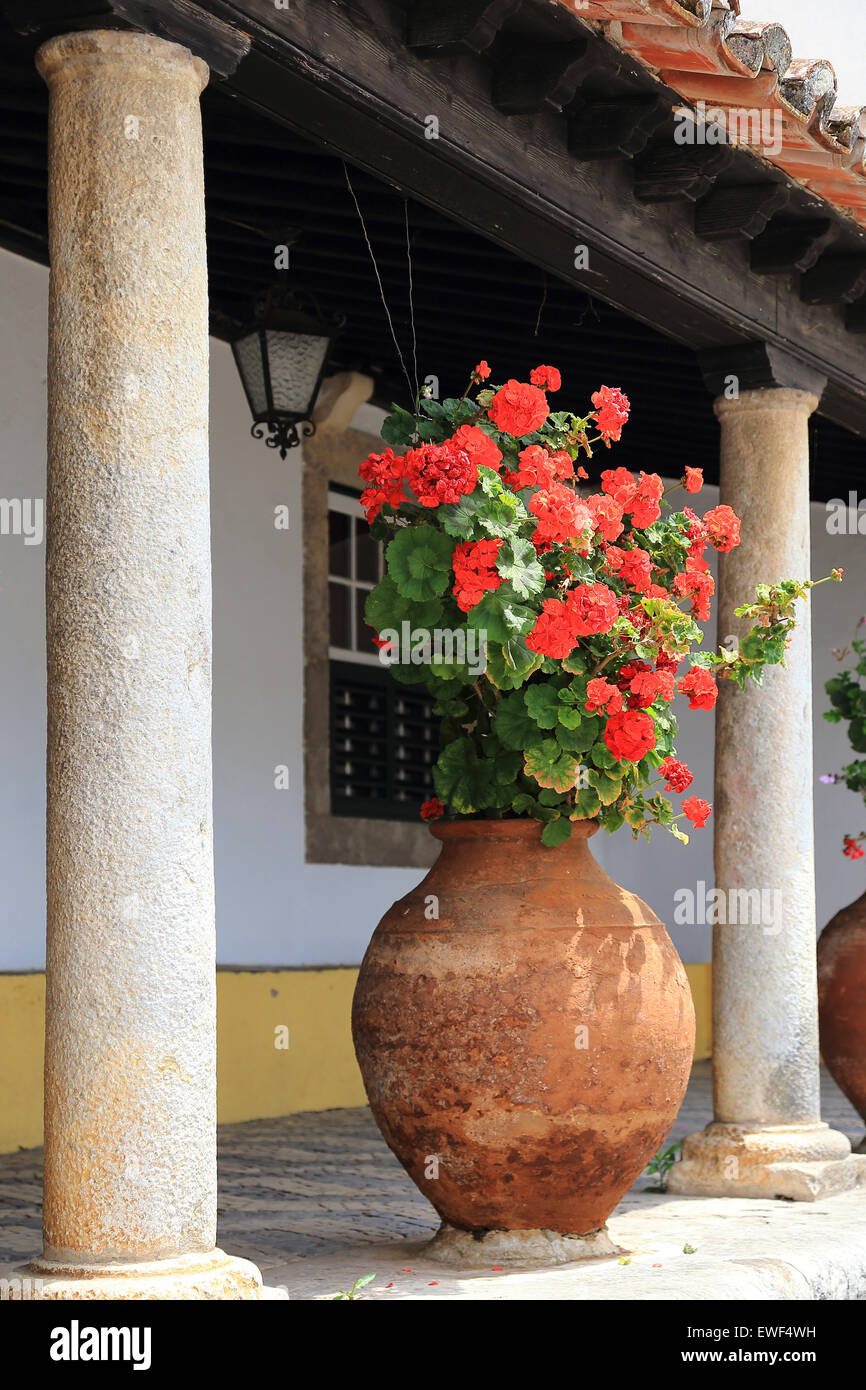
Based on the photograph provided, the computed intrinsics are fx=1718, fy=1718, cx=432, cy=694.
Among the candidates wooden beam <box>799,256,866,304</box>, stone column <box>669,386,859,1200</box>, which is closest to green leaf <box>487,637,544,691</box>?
stone column <box>669,386,859,1200</box>

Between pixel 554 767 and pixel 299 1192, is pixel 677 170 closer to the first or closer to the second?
pixel 554 767

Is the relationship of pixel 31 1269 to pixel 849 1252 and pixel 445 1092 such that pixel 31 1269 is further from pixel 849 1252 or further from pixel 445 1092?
pixel 849 1252

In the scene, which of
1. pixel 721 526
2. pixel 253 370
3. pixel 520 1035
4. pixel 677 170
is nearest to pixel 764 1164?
pixel 520 1035

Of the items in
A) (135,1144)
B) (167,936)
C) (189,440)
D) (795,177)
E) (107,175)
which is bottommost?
(135,1144)

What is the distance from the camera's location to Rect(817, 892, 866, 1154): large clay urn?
6.15 m

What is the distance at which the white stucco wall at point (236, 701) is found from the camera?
6.09m

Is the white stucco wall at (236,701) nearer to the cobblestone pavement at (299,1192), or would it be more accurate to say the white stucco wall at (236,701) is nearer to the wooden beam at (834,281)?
the cobblestone pavement at (299,1192)

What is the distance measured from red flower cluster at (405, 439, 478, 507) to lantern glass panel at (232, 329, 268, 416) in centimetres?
206

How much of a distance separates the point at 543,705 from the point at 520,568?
32 cm

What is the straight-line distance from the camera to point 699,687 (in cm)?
399

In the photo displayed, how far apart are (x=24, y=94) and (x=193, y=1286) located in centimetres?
321

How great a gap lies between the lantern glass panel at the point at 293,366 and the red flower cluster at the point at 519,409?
6.10 feet
